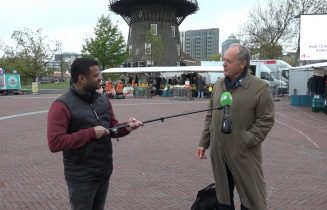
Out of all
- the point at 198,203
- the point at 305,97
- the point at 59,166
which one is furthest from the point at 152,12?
the point at 198,203

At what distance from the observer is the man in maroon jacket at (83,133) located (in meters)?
3.11

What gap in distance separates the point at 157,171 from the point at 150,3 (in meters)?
55.7

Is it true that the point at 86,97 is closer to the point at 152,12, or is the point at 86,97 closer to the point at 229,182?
the point at 229,182

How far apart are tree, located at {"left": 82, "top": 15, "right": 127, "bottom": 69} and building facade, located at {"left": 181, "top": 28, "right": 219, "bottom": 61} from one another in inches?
3155

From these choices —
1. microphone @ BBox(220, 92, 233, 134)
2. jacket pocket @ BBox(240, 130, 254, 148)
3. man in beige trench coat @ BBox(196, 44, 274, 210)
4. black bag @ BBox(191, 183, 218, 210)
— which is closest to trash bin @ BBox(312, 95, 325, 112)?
black bag @ BBox(191, 183, 218, 210)

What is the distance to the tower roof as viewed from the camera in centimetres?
6131

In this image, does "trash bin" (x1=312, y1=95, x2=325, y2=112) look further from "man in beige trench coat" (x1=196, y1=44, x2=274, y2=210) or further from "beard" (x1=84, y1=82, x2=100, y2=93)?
"beard" (x1=84, y1=82, x2=100, y2=93)

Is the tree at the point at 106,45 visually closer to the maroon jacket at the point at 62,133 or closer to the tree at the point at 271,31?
the tree at the point at 271,31

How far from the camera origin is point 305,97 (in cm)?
2525

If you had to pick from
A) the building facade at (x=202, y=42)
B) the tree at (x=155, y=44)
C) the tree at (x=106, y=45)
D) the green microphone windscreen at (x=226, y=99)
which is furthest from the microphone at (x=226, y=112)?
the building facade at (x=202, y=42)

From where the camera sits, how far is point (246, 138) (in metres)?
3.47

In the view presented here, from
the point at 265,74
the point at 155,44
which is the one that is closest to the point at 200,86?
the point at 265,74

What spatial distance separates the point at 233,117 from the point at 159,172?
4528mm

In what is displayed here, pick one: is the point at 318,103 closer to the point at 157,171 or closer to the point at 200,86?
the point at 200,86
